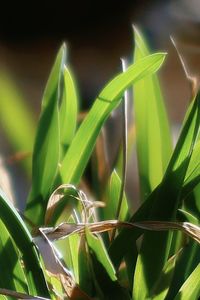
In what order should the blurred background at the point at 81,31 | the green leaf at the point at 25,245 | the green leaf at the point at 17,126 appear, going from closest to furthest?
the green leaf at the point at 25,245 < the green leaf at the point at 17,126 < the blurred background at the point at 81,31

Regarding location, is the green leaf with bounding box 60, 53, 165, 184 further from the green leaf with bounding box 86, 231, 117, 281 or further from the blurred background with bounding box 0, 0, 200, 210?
the blurred background with bounding box 0, 0, 200, 210

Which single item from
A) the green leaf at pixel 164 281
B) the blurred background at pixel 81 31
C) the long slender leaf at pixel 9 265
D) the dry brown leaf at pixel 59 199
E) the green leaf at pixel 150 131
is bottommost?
the green leaf at pixel 164 281

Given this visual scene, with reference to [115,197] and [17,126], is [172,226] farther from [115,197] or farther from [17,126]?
[17,126]

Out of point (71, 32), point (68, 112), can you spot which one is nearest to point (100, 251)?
point (68, 112)

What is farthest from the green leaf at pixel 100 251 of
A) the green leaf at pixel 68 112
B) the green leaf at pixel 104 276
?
the green leaf at pixel 68 112

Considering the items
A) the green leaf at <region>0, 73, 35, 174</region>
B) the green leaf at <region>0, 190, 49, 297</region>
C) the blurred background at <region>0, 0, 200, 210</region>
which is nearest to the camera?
the green leaf at <region>0, 190, 49, 297</region>

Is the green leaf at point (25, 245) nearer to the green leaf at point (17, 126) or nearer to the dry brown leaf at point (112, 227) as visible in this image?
the dry brown leaf at point (112, 227)

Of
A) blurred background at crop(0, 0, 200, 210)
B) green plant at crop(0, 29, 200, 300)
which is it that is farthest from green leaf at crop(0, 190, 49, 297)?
blurred background at crop(0, 0, 200, 210)
